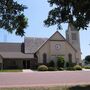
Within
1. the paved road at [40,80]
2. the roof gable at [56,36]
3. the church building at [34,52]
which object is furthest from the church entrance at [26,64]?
the paved road at [40,80]

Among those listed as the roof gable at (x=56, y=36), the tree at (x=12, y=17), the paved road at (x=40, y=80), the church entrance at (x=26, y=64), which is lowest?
the paved road at (x=40, y=80)

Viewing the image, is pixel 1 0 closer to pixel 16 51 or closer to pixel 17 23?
pixel 17 23

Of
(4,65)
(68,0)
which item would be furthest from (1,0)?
(4,65)

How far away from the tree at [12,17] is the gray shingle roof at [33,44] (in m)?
47.4

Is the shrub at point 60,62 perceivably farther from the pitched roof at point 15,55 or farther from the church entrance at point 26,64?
the church entrance at point 26,64

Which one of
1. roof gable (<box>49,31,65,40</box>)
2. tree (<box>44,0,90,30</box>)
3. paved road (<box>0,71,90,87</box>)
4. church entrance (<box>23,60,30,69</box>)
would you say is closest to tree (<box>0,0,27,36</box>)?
tree (<box>44,0,90,30</box>)

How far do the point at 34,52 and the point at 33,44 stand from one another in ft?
8.50

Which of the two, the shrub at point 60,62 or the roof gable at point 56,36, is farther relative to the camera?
the roof gable at point 56,36

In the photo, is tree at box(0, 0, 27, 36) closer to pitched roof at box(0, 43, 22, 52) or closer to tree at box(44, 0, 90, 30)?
tree at box(44, 0, 90, 30)

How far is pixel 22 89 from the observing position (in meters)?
16.3

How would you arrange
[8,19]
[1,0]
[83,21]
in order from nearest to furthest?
[1,0] < [8,19] < [83,21]

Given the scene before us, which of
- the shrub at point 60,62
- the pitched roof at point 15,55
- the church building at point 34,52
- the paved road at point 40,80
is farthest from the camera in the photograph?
the church building at point 34,52

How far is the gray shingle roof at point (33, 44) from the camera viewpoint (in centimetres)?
6034

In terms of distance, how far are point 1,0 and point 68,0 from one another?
5906 millimetres
